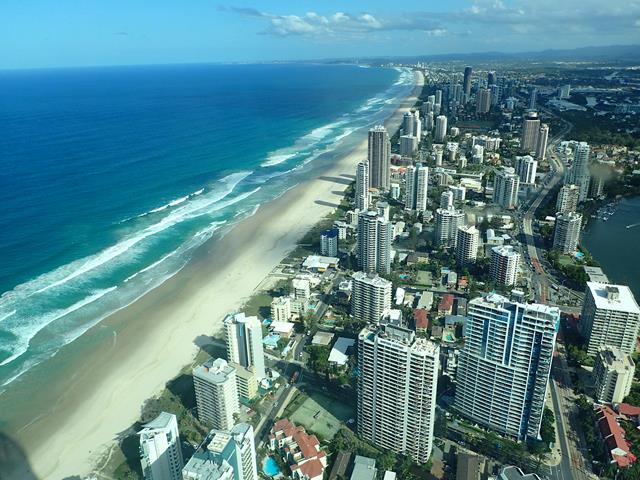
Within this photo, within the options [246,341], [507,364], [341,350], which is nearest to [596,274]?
[507,364]

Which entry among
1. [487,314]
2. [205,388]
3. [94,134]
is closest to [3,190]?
[94,134]

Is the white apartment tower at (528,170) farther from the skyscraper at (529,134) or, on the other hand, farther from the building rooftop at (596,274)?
the building rooftop at (596,274)

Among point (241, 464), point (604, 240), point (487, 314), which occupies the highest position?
point (487, 314)

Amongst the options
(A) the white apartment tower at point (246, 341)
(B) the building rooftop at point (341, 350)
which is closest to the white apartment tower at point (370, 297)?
(B) the building rooftop at point (341, 350)

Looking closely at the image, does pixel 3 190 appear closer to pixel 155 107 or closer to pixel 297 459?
pixel 297 459

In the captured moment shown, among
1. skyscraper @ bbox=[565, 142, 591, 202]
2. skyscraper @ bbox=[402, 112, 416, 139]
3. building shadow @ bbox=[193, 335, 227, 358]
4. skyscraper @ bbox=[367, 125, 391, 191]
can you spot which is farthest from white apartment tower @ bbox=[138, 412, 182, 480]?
skyscraper @ bbox=[402, 112, 416, 139]

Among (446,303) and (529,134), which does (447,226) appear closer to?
(446,303)
